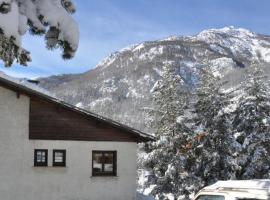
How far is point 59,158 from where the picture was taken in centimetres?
2377

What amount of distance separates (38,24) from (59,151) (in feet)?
56.5

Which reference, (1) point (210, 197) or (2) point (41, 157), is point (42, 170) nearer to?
(2) point (41, 157)

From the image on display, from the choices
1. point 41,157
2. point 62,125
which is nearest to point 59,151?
point 41,157

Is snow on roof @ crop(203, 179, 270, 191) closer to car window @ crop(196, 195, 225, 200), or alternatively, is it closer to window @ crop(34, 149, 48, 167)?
car window @ crop(196, 195, 225, 200)

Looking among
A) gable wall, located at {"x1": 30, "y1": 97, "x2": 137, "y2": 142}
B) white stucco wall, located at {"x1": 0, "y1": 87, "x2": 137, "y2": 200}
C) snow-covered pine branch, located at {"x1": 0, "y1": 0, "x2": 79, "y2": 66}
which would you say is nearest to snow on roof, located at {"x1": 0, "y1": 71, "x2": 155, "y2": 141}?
gable wall, located at {"x1": 30, "y1": 97, "x2": 137, "y2": 142}

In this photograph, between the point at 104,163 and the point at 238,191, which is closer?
the point at 238,191

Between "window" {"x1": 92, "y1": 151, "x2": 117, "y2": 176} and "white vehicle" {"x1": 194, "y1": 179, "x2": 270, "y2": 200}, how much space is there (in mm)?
14166

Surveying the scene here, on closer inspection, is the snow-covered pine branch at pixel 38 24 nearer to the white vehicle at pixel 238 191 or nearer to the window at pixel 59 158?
the white vehicle at pixel 238 191

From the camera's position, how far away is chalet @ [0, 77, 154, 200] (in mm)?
22641

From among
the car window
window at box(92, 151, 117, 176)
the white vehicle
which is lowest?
the car window

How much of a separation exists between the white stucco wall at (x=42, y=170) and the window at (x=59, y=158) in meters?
0.19

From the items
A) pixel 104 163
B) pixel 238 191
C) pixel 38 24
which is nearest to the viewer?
pixel 38 24

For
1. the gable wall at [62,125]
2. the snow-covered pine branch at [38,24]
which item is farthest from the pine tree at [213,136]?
the snow-covered pine branch at [38,24]

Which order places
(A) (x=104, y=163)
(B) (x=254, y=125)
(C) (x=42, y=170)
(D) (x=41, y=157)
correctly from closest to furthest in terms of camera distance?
(C) (x=42, y=170) → (D) (x=41, y=157) → (A) (x=104, y=163) → (B) (x=254, y=125)
